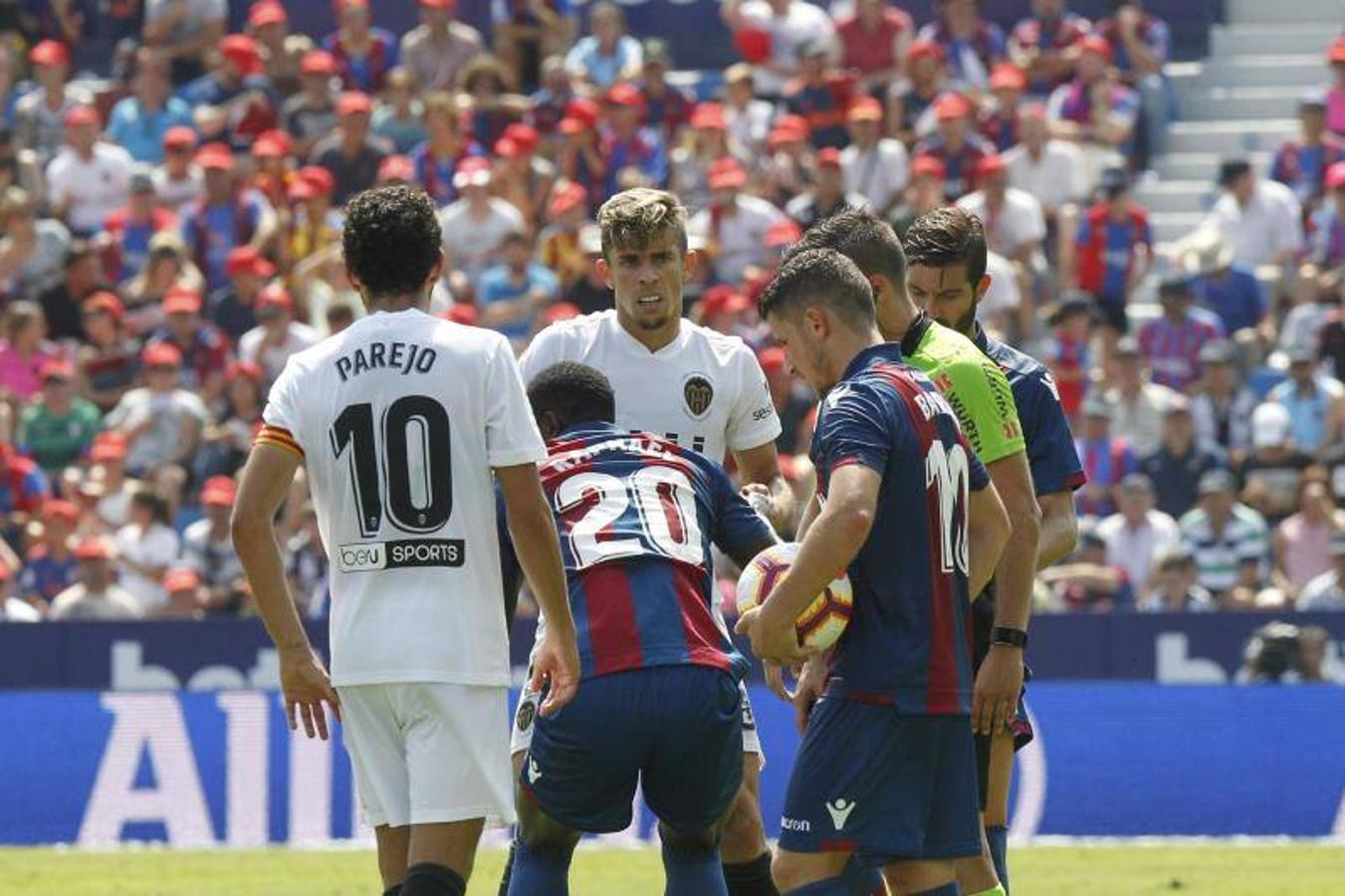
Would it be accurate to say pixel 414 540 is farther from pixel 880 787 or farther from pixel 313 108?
pixel 313 108

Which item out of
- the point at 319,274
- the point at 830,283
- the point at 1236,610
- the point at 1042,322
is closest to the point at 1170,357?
the point at 1042,322

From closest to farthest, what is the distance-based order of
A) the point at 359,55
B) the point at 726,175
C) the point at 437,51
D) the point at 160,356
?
the point at 160,356 < the point at 726,175 < the point at 437,51 < the point at 359,55

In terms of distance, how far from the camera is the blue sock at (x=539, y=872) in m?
7.43

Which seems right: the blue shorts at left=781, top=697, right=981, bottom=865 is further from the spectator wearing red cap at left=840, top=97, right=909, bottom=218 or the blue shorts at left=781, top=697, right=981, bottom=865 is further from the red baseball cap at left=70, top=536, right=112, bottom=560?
the spectator wearing red cap at left=840, top=97, right=909, bottom=218

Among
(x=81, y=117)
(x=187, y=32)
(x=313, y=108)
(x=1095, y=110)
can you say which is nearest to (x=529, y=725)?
(x=1095, y=110)

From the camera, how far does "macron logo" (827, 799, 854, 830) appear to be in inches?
280

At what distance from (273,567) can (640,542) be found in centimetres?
100

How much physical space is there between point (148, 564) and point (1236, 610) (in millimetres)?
7376

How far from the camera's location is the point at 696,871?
24.7ft

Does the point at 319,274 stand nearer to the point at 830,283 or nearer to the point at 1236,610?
the point at 1236,610

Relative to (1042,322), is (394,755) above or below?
below

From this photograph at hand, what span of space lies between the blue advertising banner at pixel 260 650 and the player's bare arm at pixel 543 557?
27.9 ft

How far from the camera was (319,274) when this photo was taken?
20297 mm

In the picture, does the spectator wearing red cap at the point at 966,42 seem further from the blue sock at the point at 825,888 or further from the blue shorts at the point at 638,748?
the blue sock at the point at 825,888
